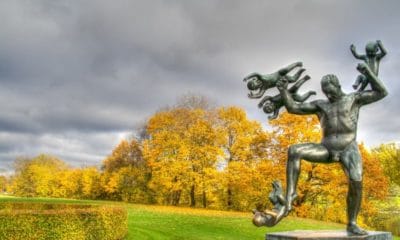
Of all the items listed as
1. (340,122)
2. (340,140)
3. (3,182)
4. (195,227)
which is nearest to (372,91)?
A: (340,122)

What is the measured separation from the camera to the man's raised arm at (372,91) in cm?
739

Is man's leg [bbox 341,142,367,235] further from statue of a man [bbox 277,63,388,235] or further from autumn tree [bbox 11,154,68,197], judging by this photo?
autumn tree [bbox 11,154,68,197]

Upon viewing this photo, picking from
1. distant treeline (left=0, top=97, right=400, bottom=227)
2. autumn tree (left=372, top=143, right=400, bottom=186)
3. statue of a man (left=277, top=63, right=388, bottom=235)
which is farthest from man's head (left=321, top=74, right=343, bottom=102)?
autumn tree (left=372, top=143, right=400, bottom=186)

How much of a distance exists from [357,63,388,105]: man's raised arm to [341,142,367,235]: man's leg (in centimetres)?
83

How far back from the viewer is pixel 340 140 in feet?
23.5

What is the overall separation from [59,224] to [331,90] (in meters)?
13.2

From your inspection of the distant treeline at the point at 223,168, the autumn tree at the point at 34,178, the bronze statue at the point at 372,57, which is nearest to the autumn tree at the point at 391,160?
the distant treeline at the point at 223,168

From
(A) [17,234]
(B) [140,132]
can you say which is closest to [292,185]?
(A) [17,234]

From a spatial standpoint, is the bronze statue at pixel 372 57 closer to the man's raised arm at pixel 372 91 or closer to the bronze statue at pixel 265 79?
the man's raised arm at pixel 372 91

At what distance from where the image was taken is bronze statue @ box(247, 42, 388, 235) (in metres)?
7.03

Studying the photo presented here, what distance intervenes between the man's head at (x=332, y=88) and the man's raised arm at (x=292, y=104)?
327 mm

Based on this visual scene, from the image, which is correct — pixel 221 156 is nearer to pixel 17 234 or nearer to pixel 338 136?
pixel 17 234

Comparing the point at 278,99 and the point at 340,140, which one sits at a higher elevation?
the point at 278,99

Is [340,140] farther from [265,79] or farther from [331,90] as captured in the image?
[265,79]
